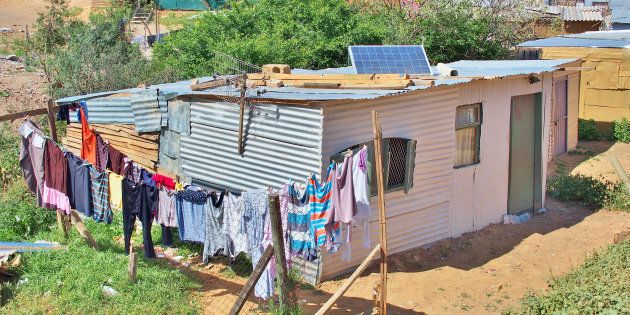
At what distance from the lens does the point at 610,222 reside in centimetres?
1230

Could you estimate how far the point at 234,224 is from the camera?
8.35 metres

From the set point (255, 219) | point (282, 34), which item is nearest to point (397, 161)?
point (255, 219)

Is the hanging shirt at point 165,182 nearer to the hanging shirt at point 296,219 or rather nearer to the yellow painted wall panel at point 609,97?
the hanging shirt at point 296,219

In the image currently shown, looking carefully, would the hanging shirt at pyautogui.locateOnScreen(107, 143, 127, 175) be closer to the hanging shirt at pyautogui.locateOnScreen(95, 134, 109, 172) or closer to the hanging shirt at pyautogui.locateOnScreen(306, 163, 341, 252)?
the hanging shirt at pyautogui.locateOnScreen(95, 134, 109, 172)

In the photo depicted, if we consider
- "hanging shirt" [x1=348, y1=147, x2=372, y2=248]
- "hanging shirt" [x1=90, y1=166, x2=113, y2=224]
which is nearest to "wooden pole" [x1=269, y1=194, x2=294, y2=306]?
"hanging shirt" [x1=348, y1=147, x2=372, y2=248]

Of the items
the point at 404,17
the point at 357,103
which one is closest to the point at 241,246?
the point at 357,103

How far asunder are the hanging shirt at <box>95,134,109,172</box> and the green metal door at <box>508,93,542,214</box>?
651 centimetres

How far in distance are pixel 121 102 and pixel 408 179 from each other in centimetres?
448

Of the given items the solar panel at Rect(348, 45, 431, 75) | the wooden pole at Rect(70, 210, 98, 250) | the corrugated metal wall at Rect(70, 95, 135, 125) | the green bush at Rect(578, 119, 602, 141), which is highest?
the solar panel at Rect(348, 45, 431, 75)

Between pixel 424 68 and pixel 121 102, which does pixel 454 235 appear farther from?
pixel 121 102

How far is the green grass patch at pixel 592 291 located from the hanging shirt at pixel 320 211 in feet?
7.45

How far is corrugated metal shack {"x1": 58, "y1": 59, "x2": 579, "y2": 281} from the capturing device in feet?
29.5

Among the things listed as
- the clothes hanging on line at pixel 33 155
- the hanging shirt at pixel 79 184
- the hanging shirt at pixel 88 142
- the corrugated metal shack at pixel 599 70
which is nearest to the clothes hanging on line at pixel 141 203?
the hanging shirt at pixel 79 184

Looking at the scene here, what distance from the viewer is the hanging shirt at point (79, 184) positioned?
9117mm
